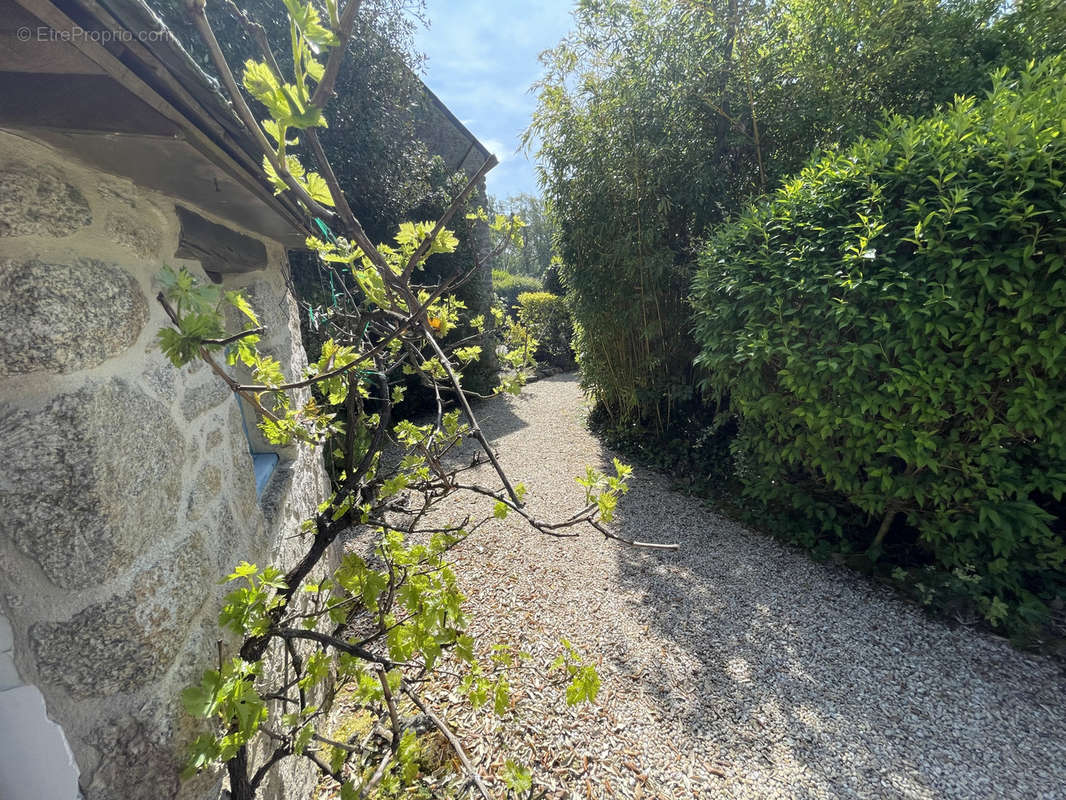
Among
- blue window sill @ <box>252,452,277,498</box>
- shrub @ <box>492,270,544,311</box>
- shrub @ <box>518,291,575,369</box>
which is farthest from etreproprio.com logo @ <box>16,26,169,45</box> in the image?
shrub @ <box>492,270,544,311</box>

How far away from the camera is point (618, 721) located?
1.82 metres

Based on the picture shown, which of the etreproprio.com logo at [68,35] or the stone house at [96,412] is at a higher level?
the etreproprio.com logo at [68,35]

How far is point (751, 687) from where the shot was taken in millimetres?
1953

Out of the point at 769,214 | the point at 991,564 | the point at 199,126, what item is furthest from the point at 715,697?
the point at 769,214

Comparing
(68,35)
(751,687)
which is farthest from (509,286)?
(68,35)

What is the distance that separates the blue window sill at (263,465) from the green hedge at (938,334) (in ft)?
9.02

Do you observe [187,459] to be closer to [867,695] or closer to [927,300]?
[867,695]

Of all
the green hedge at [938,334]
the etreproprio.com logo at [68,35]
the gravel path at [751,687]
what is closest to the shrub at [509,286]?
the green hedge at [938,334]

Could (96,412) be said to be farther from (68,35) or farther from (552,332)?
(552,332)

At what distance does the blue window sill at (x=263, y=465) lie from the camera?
70.8 inches

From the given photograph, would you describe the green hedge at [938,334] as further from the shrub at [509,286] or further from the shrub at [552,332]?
the shrub at [509,286]

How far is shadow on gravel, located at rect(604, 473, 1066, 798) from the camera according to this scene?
1571 millimetres

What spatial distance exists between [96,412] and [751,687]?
101 inches

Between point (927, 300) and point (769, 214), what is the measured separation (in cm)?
113
